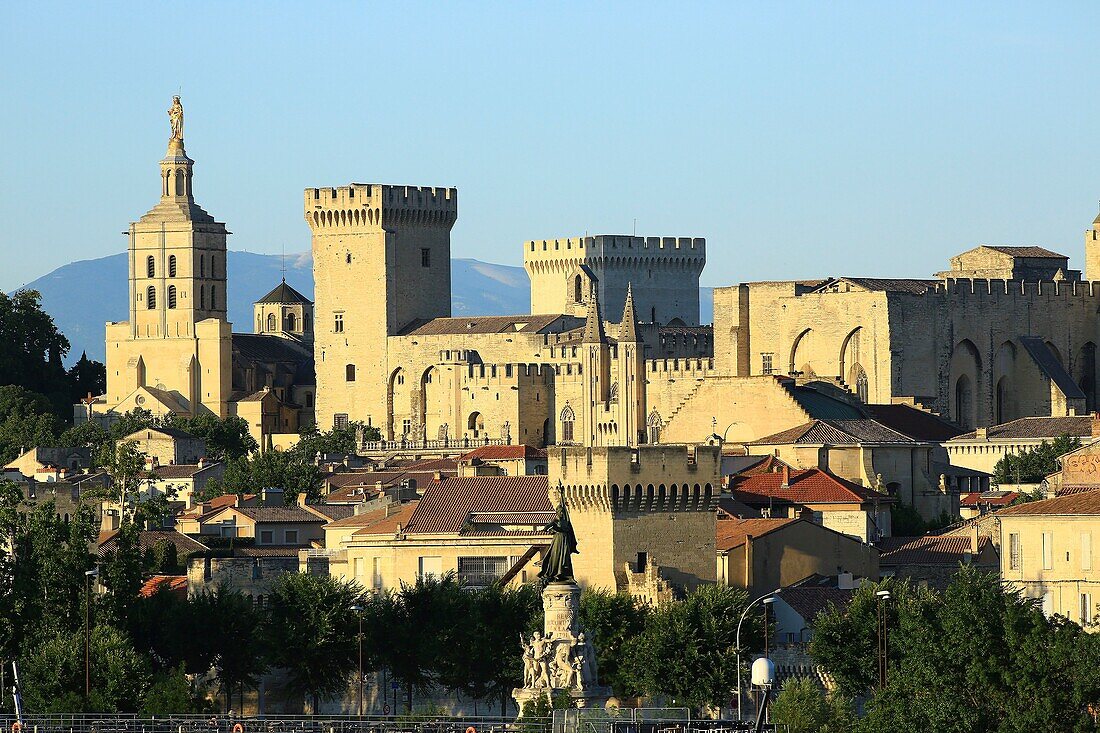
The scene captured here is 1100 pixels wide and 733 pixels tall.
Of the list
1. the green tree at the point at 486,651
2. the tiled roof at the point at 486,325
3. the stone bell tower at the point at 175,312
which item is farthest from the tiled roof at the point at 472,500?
the stone bell tower at the point at 175,312

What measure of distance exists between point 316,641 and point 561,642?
1083 cm

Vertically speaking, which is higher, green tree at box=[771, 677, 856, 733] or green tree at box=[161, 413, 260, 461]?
green tree at box=[161, 413, 260, 461]

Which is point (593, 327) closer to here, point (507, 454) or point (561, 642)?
point (507, 454)

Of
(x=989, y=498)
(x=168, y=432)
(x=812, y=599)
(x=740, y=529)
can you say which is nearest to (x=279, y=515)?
(x=989, y=498)

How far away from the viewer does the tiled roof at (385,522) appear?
7450 centimetres

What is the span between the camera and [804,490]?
85.3 meters

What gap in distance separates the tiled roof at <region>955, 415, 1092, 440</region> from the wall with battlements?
135 ft

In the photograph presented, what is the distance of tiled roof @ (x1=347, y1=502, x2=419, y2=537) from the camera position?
7450cm

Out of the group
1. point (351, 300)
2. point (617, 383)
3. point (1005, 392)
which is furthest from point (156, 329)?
point (1005, 392)

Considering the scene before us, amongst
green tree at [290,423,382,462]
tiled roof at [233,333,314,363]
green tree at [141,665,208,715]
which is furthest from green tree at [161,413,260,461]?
green tree at [141,665,208,715]

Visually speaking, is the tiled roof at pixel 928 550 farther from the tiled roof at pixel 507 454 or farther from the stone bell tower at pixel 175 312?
the stone bell tower at pixel 175 312

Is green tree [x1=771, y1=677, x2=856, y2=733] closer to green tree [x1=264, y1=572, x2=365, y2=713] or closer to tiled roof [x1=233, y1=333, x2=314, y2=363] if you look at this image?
green tree [x1=264, y1=572, x2=365, y2=713]

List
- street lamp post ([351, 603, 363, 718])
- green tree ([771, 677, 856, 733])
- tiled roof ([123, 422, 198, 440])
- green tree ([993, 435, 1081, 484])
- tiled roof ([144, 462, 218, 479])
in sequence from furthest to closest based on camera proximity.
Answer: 1. tiled roof ([123, 422, 198, 440])
2. tiled roof ([144, 462, 218, 479])
3. green tree ([993, 435, 1081, 484])
4. street lamp post ([351, 603, 363, 718])
5. green tree ([771, 677, 856, 733])

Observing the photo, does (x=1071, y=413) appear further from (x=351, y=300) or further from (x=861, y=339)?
(x=351, y=300)
